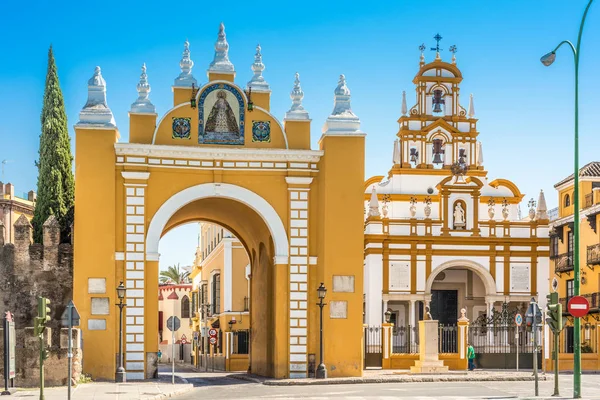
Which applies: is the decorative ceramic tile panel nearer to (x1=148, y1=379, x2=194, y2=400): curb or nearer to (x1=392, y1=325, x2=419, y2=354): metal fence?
(x1=148, y1=379, x2=194, y2=400): curb

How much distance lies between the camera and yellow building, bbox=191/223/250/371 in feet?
173

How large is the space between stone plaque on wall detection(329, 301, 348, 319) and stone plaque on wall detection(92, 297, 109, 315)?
7.55m

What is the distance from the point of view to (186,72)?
36500 millimetres

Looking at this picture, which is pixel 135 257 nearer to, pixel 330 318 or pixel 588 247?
pixel 330 318

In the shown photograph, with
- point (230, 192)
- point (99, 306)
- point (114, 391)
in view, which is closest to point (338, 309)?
point (230, 192)

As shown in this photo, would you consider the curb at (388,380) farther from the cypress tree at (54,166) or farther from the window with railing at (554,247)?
the window with railing at (554,247)

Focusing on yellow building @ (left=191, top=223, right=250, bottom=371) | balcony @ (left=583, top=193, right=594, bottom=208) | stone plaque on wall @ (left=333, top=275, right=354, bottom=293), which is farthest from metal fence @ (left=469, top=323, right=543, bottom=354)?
stone plaque on wall @ (left=333, top=275, right=354, bottom=293)

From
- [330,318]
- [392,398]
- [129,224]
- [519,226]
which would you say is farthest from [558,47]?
[519,226]

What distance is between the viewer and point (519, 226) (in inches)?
2162

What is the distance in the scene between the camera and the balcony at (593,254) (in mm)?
59219

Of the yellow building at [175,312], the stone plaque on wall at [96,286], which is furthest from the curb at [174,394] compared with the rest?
the yellow building at [175,312]

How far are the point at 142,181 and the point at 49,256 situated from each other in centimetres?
406

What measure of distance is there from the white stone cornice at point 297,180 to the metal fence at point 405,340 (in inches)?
600

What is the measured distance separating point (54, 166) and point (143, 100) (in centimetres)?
462
